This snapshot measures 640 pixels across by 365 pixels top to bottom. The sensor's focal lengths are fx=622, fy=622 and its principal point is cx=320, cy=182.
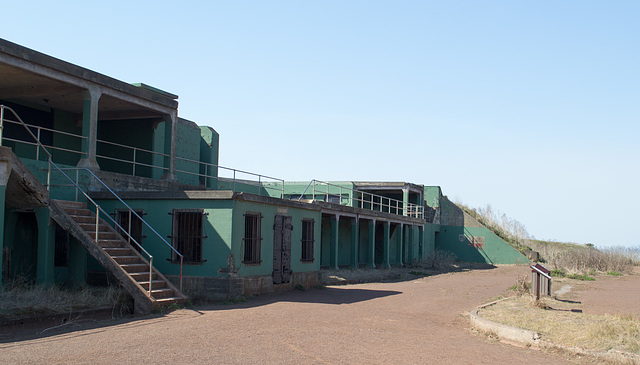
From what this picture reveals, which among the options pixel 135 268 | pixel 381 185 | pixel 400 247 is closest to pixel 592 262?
pixel 400 247

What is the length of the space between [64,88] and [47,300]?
7866 mm


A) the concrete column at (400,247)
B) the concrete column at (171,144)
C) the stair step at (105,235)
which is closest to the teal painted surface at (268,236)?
the stair step at (105,235)

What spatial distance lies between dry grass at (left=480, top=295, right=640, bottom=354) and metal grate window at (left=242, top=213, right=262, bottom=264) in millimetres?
5965


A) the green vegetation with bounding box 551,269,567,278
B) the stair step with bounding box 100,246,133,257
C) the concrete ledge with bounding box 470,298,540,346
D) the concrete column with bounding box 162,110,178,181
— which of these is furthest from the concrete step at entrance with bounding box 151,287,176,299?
the green vegetation with bounding box 551,269,567,278

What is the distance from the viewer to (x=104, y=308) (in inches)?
488

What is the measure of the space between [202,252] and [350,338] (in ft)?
19.7

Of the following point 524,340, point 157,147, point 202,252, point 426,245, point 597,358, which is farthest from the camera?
point 426,245

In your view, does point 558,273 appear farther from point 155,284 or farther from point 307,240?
point 155,284

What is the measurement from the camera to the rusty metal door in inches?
680

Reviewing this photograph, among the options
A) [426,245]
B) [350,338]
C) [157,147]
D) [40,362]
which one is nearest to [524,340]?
[350,338]

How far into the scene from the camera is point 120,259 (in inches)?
534

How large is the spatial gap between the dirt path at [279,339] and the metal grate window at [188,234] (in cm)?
197

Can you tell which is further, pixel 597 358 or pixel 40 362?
pixel 597 358

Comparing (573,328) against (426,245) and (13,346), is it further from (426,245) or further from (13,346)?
(426,245)
